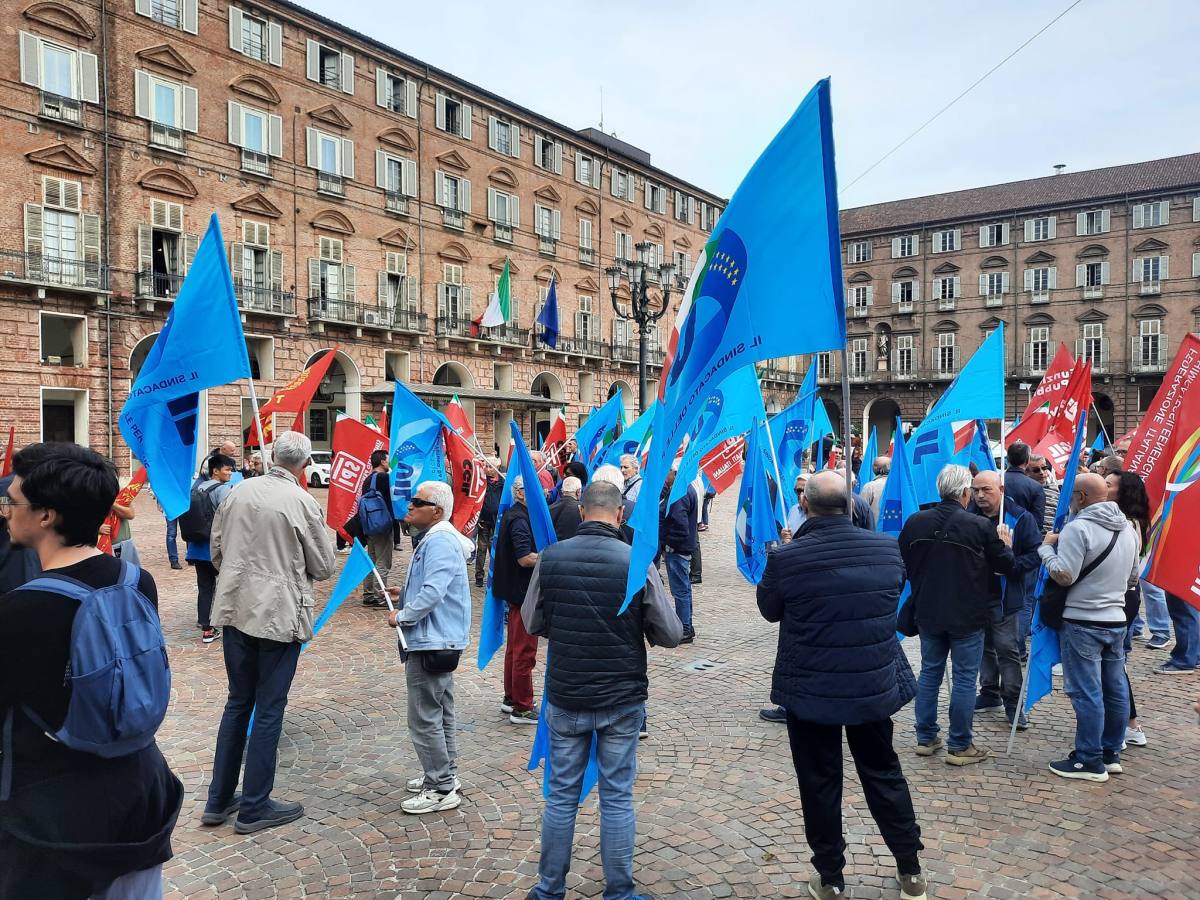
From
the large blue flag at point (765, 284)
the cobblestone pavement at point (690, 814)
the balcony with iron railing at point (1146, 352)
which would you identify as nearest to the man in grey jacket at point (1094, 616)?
the cobblestone pavement at point (690, 814)

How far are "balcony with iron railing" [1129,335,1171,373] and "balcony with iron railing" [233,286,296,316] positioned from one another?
47.6 metres

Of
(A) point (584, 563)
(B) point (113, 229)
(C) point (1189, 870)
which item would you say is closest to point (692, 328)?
(A) point (584, 563)

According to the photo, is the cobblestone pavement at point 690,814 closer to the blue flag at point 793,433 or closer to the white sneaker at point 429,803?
the white sneaker at point 429,803

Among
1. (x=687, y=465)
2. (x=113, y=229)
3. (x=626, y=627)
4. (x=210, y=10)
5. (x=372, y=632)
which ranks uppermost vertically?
(x=210, y=10)

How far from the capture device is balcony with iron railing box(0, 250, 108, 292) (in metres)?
21.8

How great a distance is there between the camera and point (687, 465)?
12.0ft

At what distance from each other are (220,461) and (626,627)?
20.1 ft

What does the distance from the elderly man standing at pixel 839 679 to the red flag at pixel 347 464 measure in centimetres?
603

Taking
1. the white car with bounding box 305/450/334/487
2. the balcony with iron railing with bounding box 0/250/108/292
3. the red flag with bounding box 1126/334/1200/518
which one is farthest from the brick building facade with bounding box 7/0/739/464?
the red flag with bounding box 1126/334/1200/518

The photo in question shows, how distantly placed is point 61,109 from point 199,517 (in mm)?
21602

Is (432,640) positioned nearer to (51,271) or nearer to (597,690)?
(597,690)

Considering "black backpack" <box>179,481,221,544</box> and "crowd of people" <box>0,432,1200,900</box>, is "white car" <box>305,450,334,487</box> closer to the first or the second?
"black backpack" <box>179,481,221,544</box>

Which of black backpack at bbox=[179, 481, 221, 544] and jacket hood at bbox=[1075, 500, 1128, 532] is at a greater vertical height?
jacket hood at bbox=[1075, 500, 1128, 532]

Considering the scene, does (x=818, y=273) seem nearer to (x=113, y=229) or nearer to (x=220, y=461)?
(x=220, y=461)
